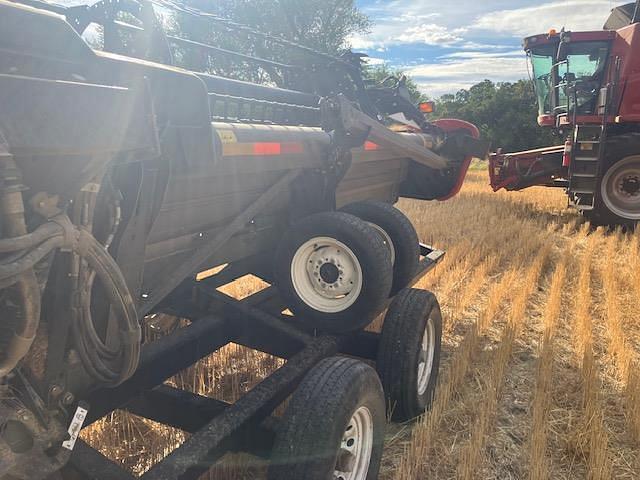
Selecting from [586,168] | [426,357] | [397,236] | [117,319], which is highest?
[117,319]

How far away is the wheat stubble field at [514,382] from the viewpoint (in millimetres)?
2545

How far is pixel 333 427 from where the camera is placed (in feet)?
6.10

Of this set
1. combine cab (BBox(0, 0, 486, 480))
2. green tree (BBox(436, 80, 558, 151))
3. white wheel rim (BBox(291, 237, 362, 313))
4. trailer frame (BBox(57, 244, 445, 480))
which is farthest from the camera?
green tree (BBox(436, 80, 558, 151))

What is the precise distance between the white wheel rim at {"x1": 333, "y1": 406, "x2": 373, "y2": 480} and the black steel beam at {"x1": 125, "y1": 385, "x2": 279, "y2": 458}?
0.92 feet

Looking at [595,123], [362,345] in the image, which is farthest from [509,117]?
[362,345]

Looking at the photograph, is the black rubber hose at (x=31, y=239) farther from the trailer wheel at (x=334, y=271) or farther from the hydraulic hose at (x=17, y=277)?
the trailer wheel at (x=334, y=271)

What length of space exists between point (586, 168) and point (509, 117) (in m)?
22.3

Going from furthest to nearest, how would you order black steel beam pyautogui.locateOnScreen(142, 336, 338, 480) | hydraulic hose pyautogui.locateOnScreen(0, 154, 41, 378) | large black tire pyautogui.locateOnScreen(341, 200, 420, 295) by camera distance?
1. large black tire pyautogui.locateOnScreen(341, 200, 420, 295)
2. black steel beam pyautogui.locateOnScreen(142, 336, 338, 480)
3. hydraulic hose pyautogui.locateOnScreen(0, 154, 41, 378)

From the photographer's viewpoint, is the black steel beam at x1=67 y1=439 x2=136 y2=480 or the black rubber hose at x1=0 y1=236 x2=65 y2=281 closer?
the black rubber hose at x1=0 y1=236 x2=65 y2=281

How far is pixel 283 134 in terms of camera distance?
2496mm

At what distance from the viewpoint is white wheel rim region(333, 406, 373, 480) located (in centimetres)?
206

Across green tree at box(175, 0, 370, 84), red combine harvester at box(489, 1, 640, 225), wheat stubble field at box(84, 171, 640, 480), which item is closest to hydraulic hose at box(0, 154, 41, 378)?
wheat stubble field at box(84, 171, 640, 480)

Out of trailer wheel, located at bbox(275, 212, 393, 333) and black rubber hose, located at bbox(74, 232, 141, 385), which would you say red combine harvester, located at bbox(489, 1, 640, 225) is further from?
black rubber hose, located at bbox(74, 232, 141, 385)

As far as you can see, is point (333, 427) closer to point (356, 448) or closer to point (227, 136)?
point (356, 448)
